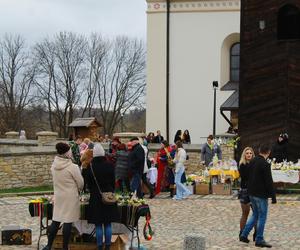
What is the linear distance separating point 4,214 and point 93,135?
11.3 m

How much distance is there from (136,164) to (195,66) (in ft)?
52.3

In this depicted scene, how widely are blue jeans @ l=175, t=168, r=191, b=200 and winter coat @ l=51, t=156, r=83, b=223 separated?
8.26 m

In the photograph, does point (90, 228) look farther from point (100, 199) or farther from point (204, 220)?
point (204, 220)

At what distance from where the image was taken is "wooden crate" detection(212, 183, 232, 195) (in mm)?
18312

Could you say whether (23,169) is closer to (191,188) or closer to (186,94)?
(191,188)

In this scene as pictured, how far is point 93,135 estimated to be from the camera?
1016 inches

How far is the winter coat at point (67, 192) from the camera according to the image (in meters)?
9.23

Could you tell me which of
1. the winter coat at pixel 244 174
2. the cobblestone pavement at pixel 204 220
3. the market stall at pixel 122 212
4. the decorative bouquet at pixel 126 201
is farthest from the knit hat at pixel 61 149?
the winter coat at pixel 244 174

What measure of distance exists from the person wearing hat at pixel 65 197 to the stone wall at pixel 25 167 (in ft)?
38.9

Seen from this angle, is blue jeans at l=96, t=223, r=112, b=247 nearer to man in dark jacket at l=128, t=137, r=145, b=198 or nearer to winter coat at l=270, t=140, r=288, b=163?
man in dark jacket at l=128, t=137, r=145, b=198

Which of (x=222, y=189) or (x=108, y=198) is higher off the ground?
(x=108, y=198)

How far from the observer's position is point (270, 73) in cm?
2125

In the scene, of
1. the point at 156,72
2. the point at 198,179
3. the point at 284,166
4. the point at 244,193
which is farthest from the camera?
the point at 156,72

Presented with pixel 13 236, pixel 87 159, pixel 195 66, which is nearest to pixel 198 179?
pixel 13 236
